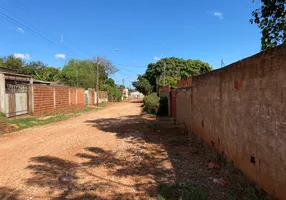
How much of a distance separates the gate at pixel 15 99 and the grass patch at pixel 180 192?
12.7m

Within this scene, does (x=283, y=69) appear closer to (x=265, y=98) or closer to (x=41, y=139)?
(x=265, y=98)

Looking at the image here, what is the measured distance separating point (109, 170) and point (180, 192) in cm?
183

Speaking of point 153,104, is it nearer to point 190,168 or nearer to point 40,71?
point 190,168

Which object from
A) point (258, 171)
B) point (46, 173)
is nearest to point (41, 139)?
point (46, 173)

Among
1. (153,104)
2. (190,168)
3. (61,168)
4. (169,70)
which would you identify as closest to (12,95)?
(153,104)

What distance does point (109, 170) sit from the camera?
500 cm

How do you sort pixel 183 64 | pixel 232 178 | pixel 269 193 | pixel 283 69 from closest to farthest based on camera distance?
pixel 283 69, pixel 269 193, pixel 232 178, pixel 183 64

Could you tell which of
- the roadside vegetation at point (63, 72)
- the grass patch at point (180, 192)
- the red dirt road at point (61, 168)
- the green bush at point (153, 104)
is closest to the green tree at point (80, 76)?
the roadside vegetation at point (63, 72)

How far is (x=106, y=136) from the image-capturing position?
29.9 ft

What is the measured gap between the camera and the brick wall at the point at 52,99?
1723 centimetres

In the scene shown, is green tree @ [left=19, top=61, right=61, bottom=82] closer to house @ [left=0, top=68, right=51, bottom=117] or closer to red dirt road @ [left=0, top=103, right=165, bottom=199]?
house @ [left=0, top=68, right=51, bottom=117]

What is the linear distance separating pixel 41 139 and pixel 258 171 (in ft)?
24.6

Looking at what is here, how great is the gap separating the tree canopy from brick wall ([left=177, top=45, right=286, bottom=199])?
36.9m

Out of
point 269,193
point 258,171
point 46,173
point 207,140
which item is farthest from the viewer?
point 207,140
